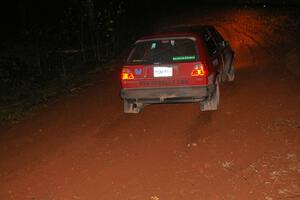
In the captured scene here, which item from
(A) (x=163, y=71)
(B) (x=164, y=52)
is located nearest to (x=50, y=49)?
(B) (x=164, y=52)

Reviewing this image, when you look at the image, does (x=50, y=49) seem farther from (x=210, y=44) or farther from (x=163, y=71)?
(x=163, y=71)

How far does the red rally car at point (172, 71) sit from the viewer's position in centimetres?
895

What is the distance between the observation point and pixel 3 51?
18.9 m

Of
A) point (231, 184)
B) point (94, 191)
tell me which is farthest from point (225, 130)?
point (94, 191)

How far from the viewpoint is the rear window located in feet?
29.6

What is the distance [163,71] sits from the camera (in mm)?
9039

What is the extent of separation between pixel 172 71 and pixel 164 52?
0.48 m

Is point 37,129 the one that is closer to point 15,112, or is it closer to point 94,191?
point 15,112

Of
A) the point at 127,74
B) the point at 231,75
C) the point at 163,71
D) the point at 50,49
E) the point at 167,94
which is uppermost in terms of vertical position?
the point at 163,71

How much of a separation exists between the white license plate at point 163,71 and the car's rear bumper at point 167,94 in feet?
0.92

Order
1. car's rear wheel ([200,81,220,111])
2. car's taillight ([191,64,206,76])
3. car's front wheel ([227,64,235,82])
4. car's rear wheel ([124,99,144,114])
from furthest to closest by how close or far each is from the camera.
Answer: car's front wheel ([227,64,235,82]) → car's rear wheel ([124,99,144,114]) → car's rear wheel ([200,81,220,111]) → car's taillight ([191,64,206,76])

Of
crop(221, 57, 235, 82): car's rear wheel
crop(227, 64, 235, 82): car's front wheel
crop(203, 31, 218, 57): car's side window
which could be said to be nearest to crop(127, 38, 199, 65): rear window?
crop(203, 31, 218, 57): car's side window

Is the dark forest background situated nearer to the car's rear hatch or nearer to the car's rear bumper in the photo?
the car's rear bumper

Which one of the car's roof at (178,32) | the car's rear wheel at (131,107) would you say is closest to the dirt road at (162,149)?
the car's rear wheel at (131,107)
